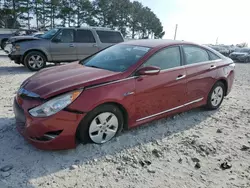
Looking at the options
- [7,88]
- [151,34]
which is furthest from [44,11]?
[7,88]

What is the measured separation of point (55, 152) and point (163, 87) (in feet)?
6.31

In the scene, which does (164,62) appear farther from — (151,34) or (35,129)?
(151,34)

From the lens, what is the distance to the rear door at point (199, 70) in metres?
4.17

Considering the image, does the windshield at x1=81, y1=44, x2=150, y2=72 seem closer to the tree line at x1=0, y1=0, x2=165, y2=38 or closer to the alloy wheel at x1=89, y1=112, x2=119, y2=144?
the alloy wheel at x1=89, y1=112, x2=119, y2=144

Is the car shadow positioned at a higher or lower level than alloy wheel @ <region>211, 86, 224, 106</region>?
lower

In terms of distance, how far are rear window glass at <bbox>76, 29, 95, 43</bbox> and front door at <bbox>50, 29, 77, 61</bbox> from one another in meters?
0.21

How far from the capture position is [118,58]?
384cm

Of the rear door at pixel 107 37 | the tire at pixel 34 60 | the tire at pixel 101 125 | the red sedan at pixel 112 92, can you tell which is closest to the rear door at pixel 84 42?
the rear door at pixel 107 37

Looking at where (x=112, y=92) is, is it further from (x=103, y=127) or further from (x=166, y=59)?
(x=166, y=59)

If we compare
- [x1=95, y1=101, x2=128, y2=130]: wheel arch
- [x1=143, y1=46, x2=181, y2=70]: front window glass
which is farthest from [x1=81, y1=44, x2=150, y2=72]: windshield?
[x1=95, y1=101, x2=128, y2=130]: wheel arch

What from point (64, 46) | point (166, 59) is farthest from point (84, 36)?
point (166, 59)

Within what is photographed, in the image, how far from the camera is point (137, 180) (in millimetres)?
2600

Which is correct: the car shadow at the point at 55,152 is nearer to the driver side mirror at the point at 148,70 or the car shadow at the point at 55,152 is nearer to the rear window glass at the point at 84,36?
the driver side mirror at the point at 148,70

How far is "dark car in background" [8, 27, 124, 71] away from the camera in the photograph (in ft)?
27.3
